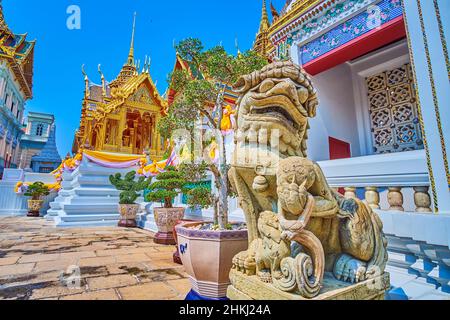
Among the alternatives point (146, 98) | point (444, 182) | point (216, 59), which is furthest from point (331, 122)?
point (146, 98)

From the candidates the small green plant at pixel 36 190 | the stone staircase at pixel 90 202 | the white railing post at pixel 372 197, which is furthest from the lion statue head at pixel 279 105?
the small green plant at pixel 36 190

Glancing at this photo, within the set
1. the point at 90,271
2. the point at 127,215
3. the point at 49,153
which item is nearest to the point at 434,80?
the point at 90,271

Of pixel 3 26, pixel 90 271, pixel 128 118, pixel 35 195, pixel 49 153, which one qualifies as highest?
pixel 3 26

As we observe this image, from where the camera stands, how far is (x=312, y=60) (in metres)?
4.17

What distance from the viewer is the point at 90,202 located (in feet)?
23.9

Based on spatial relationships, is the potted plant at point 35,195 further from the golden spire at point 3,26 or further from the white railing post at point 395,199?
the golden spire at point 3,26

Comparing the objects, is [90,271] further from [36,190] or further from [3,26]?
[3,26]

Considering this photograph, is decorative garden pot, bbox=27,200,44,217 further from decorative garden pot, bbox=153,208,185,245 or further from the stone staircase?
decorative garden pot, bbox=153,208,185,245

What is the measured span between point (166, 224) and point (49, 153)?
29.4 metres

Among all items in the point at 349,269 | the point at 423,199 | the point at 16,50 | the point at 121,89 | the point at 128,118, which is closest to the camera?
the point at 349,269

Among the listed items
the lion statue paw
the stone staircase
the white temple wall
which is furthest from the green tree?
the stone staircase

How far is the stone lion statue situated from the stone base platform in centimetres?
3
